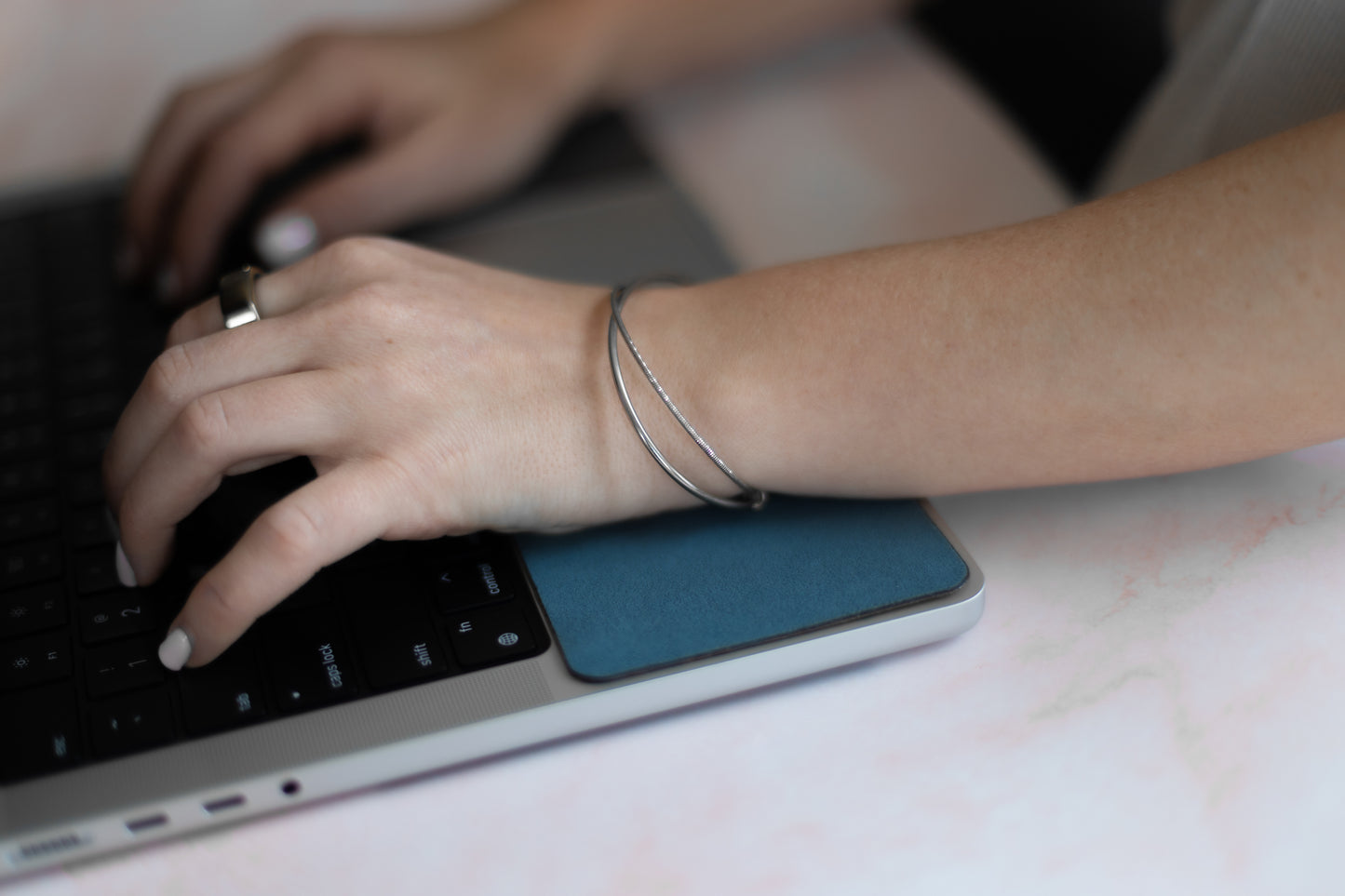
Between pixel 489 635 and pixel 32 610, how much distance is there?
0.20m

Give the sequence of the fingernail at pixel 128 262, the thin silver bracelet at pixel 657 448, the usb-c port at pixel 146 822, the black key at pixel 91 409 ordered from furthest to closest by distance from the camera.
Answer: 1. the fingernail at pixel 128 262
2. the black key at pixel 91 409
3. the thin silver bracelet at pixel 657 448
4. the usb-c port at pixel 146 822

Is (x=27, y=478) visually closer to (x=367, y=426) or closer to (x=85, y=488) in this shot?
(x=85, y=488)

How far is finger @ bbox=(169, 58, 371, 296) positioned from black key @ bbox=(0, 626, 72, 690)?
31 centimetres

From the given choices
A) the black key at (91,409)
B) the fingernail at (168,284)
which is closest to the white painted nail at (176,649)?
the black key at (91,409)

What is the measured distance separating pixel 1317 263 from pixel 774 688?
268 millimetres

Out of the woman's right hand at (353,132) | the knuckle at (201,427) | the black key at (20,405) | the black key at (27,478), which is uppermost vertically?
the woman's right hand at (353,132)

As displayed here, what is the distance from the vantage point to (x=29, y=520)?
526 millimetres

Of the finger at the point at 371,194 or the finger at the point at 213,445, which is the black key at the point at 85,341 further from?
the finger at the point at 213,445

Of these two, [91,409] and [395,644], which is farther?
[91,409]

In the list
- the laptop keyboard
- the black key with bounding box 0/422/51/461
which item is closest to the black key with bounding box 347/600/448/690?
the laptop keyboard

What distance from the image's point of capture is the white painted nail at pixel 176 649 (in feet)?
1.41

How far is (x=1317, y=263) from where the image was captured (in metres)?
0.42

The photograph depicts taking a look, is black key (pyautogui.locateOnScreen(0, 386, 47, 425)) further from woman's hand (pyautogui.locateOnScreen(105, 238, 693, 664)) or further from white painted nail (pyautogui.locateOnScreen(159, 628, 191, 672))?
white painted nail (pyautogui.locateOnScreen(159, 628, 191, 672))

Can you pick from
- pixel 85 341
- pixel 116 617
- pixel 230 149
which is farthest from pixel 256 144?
pixel 116 617
